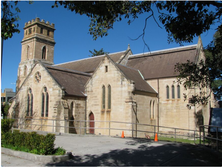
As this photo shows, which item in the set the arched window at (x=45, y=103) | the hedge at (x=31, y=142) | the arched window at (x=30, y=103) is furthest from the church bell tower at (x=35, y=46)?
the hedge at (x=31, y=142)

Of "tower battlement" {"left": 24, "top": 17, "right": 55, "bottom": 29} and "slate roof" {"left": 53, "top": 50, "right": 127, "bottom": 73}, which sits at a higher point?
"tower battlement" {"left": 24, "top": 17, "right": 55, "bottom": 29}

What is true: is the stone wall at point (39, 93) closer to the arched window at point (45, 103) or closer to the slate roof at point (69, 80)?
the arched window at point (45, 103)

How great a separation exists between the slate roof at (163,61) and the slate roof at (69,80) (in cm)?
843

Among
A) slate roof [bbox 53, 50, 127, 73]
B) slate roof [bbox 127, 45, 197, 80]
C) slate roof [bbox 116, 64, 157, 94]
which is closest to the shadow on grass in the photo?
slate roof [bbox 116, 64, 157, 94]

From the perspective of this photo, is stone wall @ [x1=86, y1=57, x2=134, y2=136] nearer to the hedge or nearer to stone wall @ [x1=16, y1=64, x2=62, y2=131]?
stone wall @ [x1=16, y1=64, x2=62, y2=131]

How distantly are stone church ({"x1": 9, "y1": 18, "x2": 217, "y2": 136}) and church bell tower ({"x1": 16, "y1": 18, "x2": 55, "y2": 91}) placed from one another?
21691 millimetres

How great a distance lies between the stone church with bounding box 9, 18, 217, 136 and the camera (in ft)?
71.5

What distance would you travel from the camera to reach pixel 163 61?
28.6 meters

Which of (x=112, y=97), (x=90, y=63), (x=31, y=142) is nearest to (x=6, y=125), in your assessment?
(x=31, y=142)

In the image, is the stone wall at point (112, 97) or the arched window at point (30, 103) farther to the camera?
the arched window at point (30, 103)

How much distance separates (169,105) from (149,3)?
18.5 metres

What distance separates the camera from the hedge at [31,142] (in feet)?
29.5

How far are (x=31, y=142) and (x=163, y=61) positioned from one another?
2247 centimetres

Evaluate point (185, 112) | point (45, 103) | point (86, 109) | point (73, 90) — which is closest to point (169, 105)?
point (185, 112)
